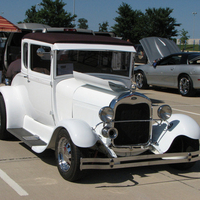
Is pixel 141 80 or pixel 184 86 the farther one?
pixel 141 80

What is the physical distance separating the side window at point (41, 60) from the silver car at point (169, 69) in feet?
24.5

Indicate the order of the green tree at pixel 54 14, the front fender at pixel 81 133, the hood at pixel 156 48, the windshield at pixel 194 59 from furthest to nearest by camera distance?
the green tree at pixel 54 14 → the hood at pixel 156 48 → the windshield at pixel 194 59 → the front fender at pixel 81 133

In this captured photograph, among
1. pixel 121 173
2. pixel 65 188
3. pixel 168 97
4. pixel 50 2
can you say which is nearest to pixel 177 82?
pixel 168 97

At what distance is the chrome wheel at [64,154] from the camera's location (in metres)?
4.34

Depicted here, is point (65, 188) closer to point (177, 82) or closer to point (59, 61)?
point (59, 61)

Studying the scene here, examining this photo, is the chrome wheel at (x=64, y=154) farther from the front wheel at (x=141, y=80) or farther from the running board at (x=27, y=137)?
the front wheel at (x=141, y=80)

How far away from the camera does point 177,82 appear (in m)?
12.6

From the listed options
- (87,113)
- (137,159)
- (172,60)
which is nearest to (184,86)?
(172,60)

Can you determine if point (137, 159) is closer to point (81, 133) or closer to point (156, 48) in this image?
point (81, 133)

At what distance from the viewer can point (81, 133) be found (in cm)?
410

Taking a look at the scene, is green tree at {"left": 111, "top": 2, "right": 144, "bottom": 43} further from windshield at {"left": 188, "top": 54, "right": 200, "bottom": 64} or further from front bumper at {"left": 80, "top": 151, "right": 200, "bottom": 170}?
front bumper at {"left": 80, "top": 151, "right": 200, "bottom": 170}

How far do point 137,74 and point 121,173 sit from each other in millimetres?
10015

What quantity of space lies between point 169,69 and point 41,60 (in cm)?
818

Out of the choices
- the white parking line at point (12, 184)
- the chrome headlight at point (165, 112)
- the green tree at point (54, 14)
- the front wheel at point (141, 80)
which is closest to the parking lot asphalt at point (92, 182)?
the white parking line at point (12, 184)
